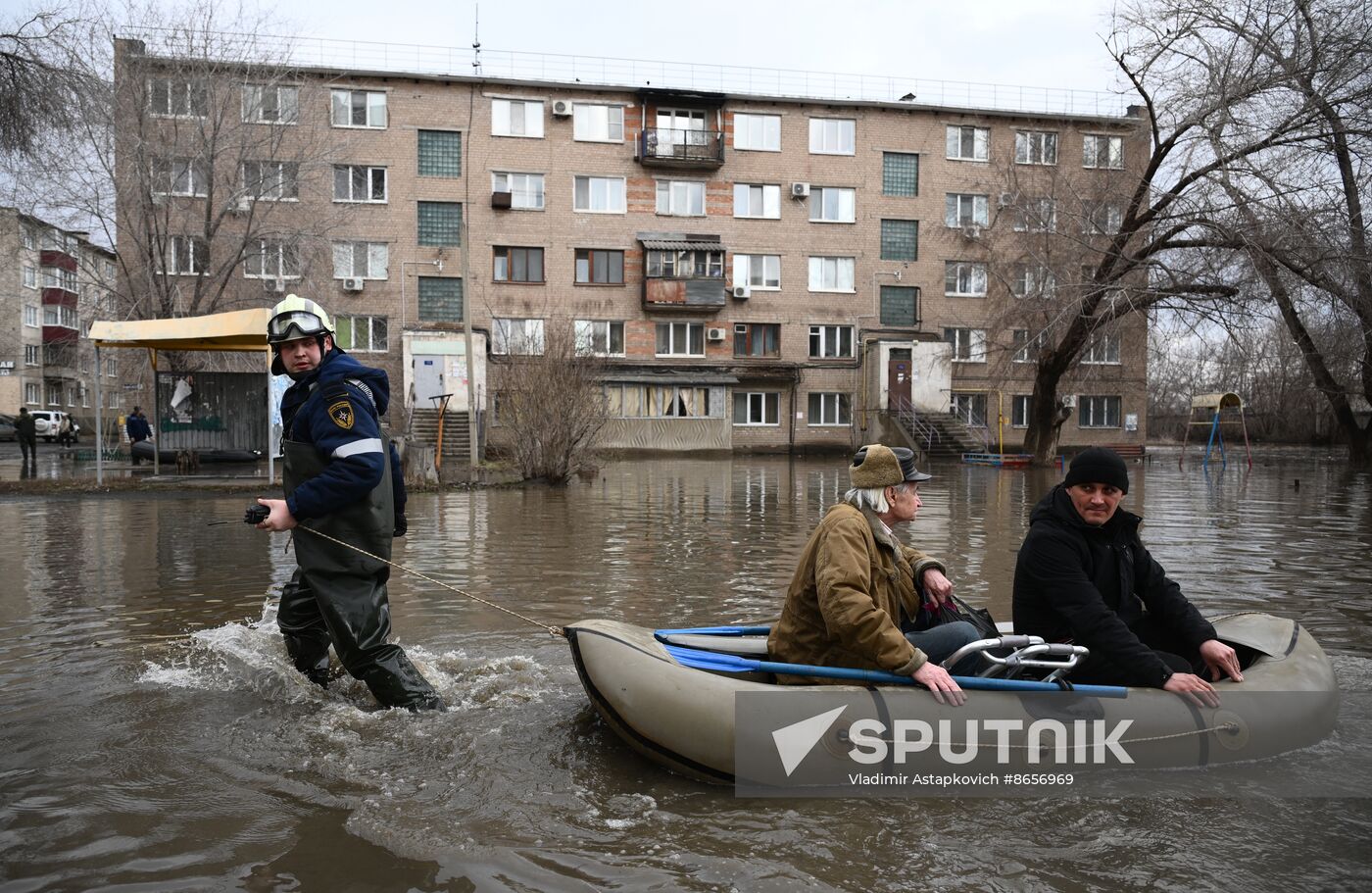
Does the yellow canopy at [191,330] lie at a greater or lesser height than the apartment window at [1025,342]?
lesser

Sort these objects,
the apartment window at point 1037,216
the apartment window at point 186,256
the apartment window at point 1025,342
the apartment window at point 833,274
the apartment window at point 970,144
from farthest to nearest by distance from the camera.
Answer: the apartment window at point 970,144
the apartment window at point 833,274
the apartment window at point 186,256
the apartment window at point 1037,216
the apartment window at point 1025,342

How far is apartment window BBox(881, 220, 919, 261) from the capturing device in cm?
4159

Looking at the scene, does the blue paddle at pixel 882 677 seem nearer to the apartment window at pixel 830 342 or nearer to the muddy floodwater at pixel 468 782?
the muddy floodwater at pixel 468 782

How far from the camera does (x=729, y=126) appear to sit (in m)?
40.3

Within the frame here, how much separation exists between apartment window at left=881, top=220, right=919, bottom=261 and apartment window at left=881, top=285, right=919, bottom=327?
127 centimetres

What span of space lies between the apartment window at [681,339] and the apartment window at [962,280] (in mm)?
10499

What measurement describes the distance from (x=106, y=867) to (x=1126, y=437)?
4474 centimetres

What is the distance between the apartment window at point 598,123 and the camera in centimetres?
3931

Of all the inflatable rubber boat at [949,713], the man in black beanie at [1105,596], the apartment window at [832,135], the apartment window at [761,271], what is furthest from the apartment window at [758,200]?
the inflatable rubber boat at [949,713]

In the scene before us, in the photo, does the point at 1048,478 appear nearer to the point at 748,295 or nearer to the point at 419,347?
the point at 748,295

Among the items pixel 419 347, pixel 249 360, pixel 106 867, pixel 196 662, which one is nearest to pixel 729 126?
pixel 419 347

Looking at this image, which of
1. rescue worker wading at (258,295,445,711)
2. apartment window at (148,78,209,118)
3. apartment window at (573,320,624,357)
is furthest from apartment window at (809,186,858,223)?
rescue worker wading at (258,295,445,711)

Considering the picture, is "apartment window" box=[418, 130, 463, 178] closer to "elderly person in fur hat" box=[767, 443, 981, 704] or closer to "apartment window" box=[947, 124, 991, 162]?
"apartment window" box=[947, 124, 991, 162]

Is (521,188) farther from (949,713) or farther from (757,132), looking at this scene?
(949,713)
